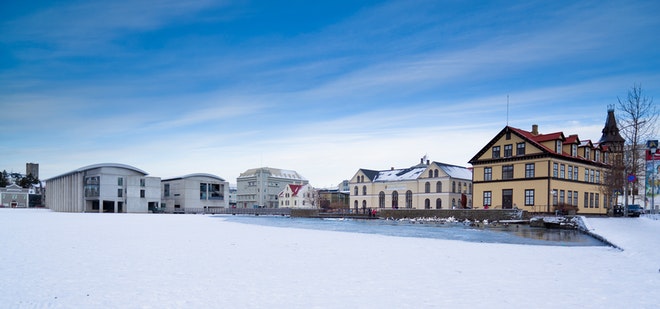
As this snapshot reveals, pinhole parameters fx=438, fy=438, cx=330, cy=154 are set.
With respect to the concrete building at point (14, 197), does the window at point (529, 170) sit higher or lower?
higher

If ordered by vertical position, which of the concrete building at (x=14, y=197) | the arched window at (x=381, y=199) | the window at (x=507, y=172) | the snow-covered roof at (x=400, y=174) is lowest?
the concrete building at (x=14, y=197)

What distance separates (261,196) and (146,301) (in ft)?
404

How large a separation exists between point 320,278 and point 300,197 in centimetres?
10804

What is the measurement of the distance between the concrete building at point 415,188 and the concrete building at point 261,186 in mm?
46296

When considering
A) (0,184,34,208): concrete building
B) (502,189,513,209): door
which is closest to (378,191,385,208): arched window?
(502,189,513,209): door

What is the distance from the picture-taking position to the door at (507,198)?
50188 mm

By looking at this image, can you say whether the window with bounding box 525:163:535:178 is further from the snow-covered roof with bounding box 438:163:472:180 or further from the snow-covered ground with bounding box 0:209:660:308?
the snow-covered ground with bounding box 0:209:660:308

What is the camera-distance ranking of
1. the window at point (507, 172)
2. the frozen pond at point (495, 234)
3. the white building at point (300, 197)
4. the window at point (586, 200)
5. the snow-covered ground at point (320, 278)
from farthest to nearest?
1. the white building at point (300, 197)
2. the window at point (586, 200)
3. the window at point (507, 172)
4. the frozen pond at point (495, 234)
5. the snow-covered ground at point (320, 278)

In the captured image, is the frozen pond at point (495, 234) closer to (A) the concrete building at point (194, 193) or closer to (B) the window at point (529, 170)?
(B) the window at point (529, 170)

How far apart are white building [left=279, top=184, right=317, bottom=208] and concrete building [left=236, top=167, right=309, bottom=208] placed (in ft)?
35.4

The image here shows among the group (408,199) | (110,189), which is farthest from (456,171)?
(110,189)

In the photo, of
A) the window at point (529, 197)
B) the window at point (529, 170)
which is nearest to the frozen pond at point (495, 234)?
the window at point (529, 197)

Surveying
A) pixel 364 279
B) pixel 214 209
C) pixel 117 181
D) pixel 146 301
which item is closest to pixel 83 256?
pixel 146 301

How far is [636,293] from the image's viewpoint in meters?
7.59
